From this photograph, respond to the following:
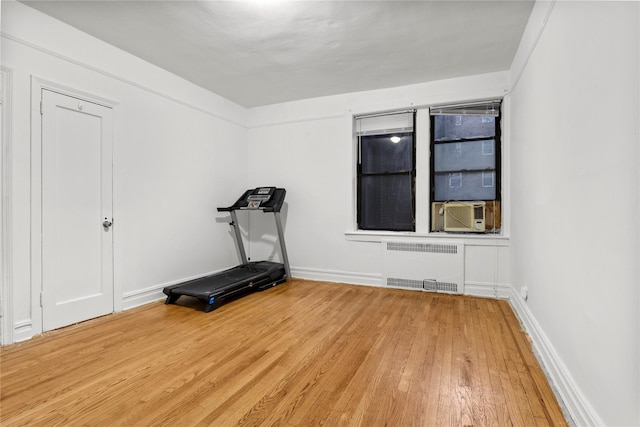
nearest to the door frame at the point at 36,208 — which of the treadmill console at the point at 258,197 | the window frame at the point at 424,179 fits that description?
the treadmill console at the point at 258,197

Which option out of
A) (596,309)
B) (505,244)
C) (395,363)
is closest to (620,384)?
(596,309)

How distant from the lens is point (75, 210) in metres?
2.93

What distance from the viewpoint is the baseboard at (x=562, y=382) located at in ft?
4.88

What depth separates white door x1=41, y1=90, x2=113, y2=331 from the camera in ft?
8.98

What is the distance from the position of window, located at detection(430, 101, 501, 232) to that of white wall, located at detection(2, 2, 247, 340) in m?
3.04

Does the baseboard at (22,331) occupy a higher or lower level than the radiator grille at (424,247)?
lower

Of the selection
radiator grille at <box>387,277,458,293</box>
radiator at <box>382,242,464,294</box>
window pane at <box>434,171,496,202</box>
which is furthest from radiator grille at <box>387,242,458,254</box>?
window pane at <box>434,171,496,202</box>

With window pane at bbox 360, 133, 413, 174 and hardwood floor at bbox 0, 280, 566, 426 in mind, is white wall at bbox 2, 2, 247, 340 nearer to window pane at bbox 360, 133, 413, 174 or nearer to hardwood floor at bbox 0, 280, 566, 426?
hardwood floor at bbox 0, 280, 566, 426

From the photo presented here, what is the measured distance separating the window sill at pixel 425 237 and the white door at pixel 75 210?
9.81 ft

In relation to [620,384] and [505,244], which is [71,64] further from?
[505,244]

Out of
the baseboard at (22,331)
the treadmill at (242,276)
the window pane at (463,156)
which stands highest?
the window pane at (463,156)

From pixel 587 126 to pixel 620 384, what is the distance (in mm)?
1160

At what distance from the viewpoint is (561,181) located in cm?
191

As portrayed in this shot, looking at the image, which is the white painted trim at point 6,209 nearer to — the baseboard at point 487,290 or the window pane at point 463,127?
the window pane at point 463,127
